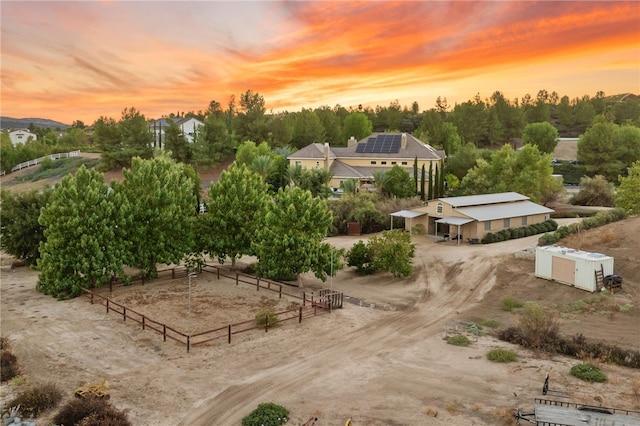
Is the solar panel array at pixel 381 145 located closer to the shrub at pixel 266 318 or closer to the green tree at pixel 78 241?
the green tree at pixel 78 241

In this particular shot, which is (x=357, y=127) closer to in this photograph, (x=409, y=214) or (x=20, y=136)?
(x=409, y=214)

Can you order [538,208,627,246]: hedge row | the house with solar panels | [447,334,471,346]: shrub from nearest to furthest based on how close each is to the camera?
[447,334,471,346]: shrub
[538,208,627,246]: hedge row
the house with solar panels

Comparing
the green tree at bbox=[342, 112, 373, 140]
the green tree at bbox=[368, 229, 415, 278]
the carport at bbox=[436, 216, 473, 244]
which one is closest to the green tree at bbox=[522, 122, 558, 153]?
the green tree at bbox=[342, 112, 373, 140]

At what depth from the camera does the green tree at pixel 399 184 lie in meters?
59.0

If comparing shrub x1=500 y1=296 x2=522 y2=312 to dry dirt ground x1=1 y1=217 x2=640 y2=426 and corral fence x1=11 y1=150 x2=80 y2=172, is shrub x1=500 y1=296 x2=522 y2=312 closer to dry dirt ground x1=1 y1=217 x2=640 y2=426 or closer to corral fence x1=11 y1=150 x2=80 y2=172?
dry dirt ground x1=1 y1=217 x2=640 y2=426

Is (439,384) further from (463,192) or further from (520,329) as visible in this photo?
(463,192)

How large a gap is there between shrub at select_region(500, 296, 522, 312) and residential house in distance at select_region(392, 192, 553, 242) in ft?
47.3

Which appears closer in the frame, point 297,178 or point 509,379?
point 509,379

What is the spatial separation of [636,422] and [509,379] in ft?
15.5

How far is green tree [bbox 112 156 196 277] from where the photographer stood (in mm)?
Answer: 34188

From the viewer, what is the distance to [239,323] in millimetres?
24953

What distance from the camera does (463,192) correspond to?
2429 inches

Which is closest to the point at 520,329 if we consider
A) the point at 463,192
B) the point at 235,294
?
the point at 235,294

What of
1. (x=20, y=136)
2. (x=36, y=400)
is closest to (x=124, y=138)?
(x=36, y=400)
